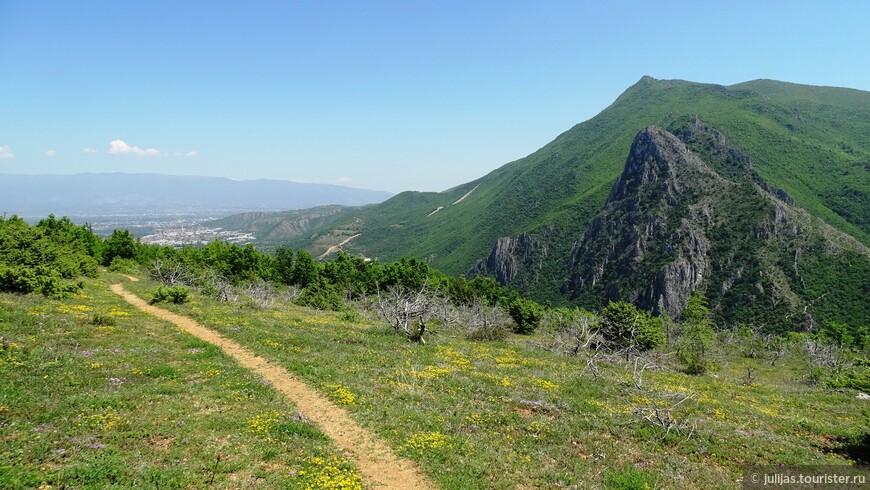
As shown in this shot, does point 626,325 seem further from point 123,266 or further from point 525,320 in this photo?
point 123,266

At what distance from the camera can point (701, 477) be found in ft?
46.1

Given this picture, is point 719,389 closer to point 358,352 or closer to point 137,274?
point 358,352

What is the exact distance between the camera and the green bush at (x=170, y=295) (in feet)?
124

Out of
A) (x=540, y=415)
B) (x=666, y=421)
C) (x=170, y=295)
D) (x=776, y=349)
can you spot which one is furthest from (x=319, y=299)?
(x=776, y=349)

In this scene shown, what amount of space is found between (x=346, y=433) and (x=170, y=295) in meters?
31.3

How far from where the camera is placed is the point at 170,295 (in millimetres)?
38062

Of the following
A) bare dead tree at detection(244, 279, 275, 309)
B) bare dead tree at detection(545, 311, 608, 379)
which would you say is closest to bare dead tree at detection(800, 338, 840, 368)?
bare dead tree at detection(545, 311, 608, 379)

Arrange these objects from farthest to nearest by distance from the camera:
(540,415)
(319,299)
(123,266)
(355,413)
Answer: (123,266) < (319,299) < (540,415) < (355,413)

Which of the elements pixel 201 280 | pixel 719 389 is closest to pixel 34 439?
pixel 719 389

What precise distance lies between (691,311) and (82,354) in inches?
2711

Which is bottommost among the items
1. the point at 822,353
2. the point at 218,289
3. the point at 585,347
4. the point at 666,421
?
the point at 822,353

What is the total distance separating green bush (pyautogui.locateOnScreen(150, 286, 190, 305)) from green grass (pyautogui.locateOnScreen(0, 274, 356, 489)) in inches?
587

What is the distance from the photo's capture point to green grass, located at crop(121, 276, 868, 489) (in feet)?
45.6

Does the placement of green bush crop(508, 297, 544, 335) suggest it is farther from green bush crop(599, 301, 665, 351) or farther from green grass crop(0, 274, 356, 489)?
green grass crop(0, 274, 356, 489)
